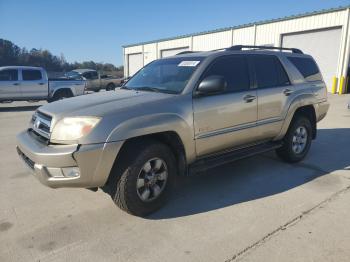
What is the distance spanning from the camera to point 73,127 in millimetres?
3021

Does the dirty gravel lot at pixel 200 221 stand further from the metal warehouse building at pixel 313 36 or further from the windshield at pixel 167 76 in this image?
the metal warehouse building at pixel 313 36

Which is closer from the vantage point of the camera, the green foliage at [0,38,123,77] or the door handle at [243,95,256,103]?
the door handle at [243,95,256,103]

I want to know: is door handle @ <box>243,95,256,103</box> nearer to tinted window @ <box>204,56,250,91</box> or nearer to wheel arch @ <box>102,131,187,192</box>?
tinted window @ <box>204,56,250,91</box>

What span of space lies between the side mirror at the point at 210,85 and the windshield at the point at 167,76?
0.23 metres

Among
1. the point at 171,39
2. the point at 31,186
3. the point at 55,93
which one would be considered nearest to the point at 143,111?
the point at 31,186

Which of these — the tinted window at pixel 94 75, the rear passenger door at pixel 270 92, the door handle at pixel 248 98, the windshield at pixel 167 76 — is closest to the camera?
the windshield at pixel 167 76

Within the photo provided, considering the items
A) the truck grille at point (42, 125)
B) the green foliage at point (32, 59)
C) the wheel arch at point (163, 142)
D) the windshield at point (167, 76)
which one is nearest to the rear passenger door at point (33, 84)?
the windshield at point (167, 76)

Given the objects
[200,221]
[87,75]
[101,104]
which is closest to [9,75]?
[87,75]

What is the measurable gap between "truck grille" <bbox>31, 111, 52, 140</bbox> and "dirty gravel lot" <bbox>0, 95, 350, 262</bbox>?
3.05ft

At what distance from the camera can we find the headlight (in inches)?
117

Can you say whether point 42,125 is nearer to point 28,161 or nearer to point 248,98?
point 28,161

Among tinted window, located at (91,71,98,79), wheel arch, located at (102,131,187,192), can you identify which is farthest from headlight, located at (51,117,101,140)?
tinted window, located at (91,71,98,79)

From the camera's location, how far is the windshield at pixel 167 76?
390 cm

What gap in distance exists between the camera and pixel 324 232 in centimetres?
309
